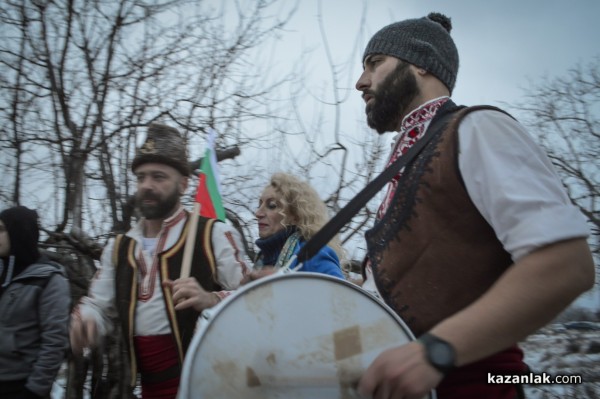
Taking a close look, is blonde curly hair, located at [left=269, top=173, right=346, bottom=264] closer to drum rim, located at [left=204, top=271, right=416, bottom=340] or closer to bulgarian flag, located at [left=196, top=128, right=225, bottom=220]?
bulgarian flag, located at [left=196, top=128, right=225, bottom=220]

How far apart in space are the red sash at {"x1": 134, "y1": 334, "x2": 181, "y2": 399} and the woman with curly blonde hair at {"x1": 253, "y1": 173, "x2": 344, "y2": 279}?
3.01 ft

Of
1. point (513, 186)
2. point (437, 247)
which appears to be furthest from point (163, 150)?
point (513, 186)

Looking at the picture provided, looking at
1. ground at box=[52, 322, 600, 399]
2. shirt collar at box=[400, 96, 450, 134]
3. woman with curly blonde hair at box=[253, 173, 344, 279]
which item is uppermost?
shirt collar at box=[400, 96, 450, 134]

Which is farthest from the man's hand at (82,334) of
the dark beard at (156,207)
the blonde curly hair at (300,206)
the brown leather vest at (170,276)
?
the blonde curly hair at (300,206)

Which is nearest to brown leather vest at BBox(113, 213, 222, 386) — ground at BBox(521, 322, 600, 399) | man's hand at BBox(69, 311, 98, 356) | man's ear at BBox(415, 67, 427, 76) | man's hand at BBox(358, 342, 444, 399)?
man's hand at BBox(69, 311, 98, 356)

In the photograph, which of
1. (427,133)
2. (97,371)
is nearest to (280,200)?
(97,371)

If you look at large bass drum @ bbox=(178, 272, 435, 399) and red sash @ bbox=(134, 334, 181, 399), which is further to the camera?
red sash @ bbox=(134, 334, 181, 399)

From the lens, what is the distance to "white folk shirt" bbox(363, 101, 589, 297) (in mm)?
961

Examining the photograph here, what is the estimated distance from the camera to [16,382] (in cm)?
286

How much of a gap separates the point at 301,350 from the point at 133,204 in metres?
3.82

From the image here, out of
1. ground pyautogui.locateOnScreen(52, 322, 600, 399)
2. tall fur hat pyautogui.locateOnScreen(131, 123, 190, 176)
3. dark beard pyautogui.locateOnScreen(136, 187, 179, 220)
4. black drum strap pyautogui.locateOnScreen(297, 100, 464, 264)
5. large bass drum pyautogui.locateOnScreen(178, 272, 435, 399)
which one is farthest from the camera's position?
ground pyautogui.locateOnScreen(52, 322, 600, 399)

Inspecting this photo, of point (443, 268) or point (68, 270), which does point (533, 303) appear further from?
point (68, 270)

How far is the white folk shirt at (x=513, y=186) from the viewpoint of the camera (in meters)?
0.96

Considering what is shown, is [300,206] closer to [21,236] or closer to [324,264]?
[324,264]
